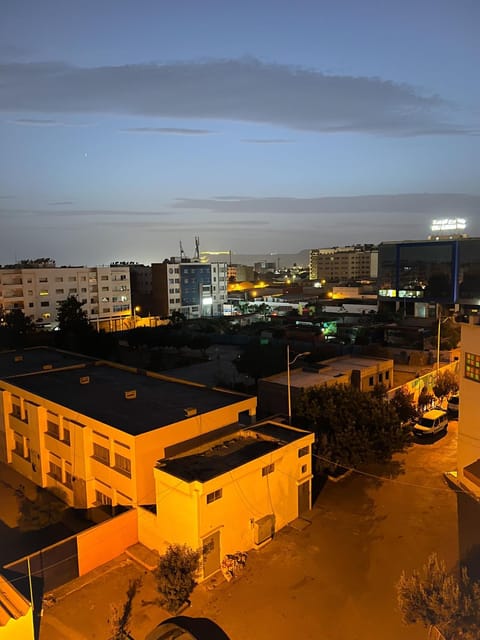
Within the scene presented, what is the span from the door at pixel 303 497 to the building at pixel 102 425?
269 cm

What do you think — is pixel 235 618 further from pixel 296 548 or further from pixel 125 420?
pixel 125 420

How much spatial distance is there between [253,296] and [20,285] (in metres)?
38.6

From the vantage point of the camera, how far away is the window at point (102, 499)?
41.4ft

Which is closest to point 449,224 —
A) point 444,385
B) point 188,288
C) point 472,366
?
point 188,288

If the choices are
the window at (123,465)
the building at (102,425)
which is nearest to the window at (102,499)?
the building at (102,425)

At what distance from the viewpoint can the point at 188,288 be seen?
61562 mm

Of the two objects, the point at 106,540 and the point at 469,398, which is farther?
the point at 469,398

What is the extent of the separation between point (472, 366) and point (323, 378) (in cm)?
718

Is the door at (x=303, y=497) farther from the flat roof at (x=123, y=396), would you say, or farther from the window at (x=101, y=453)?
the window at (x=101, y=453)

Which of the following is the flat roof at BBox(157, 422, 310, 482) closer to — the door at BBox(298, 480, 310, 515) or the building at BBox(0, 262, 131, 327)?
the door at BBox(298, 480, 310, 515)

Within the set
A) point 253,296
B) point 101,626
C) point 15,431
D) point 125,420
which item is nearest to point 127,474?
point 125,420

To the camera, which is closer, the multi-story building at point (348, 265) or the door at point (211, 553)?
the door at point (211, 553)

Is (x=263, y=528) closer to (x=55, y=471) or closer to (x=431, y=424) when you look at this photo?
(x=55, y=471)

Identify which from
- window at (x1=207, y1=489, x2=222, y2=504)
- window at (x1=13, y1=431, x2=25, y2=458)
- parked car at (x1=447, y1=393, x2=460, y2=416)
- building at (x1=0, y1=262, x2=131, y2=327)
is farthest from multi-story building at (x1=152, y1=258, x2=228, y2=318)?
window at (x1=207, y1=489, x2=222, y2=504)
